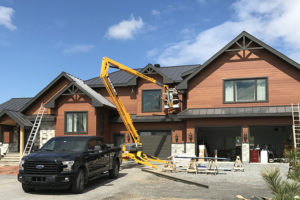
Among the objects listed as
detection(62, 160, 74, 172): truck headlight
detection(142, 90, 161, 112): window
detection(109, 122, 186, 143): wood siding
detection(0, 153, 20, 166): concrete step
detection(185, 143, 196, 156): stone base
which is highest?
detection(142, 90, 161, 112): window

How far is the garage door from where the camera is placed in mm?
24500

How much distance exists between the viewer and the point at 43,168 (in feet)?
33.7

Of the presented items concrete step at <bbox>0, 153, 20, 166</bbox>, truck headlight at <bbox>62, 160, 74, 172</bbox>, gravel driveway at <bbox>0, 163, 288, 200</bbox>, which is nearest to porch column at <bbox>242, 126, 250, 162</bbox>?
gravel driveway at <bbox>0, 163, 288, 200</bbox>

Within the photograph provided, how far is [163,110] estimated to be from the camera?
2464 cm

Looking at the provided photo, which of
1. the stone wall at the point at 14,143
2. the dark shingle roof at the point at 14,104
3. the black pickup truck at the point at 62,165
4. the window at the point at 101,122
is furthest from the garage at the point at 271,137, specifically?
the dark shingle roof at the point at 14,104

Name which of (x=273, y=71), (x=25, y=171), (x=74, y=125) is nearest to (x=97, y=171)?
(x=25, y=171)

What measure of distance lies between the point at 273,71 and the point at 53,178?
56.1 ft

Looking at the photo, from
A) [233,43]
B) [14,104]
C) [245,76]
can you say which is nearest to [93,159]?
[245,76]

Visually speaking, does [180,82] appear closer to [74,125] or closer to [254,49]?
[254,49]

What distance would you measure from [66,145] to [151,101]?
13648mm

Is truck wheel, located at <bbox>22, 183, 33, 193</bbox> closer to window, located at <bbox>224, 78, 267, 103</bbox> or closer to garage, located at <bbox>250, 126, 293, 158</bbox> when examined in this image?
window, located at <bbox>224, 78, 267, 103</bbox>

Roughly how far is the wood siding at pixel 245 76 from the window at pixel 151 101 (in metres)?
2.98

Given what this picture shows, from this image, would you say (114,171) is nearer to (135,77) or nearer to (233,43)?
(135,77)

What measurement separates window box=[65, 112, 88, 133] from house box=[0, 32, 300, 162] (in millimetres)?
77
